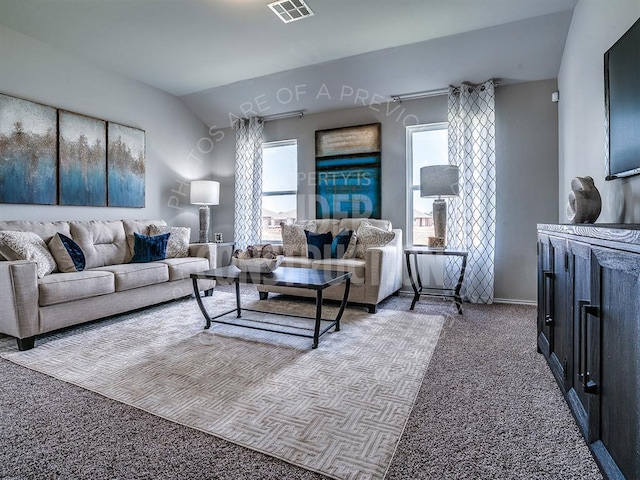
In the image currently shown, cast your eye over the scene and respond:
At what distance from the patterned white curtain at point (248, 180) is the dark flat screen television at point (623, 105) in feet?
13.4

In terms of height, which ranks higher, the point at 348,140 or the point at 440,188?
the point at 348,140

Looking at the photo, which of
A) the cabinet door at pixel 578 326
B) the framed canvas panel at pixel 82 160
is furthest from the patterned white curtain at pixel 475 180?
the framed canvas panel at pixel 82 160

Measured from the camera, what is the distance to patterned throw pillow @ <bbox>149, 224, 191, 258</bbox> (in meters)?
3.95

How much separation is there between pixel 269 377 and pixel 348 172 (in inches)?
125

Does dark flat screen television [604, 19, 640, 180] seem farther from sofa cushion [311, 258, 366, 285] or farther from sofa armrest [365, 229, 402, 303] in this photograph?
sofa cushion [311, 258, 366, 285]

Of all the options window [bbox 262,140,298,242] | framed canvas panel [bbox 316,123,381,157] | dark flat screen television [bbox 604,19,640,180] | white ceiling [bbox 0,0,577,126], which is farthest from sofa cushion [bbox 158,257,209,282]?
dark flat screen television [bbox 604,19,640,180]

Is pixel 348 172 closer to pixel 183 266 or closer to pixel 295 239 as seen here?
pixel 295 239

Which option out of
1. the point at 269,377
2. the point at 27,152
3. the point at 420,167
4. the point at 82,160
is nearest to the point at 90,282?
the point at 27,152

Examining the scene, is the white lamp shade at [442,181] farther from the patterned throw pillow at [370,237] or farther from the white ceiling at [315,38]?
the white ceiling at [315,38]

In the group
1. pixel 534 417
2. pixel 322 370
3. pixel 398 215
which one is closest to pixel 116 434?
pixel 322 370

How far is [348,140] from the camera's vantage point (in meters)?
4.59

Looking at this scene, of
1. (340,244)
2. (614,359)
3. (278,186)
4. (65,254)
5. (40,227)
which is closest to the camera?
(614,359)

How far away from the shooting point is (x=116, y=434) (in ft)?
4.76

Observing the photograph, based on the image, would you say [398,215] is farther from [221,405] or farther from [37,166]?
[37,166]
